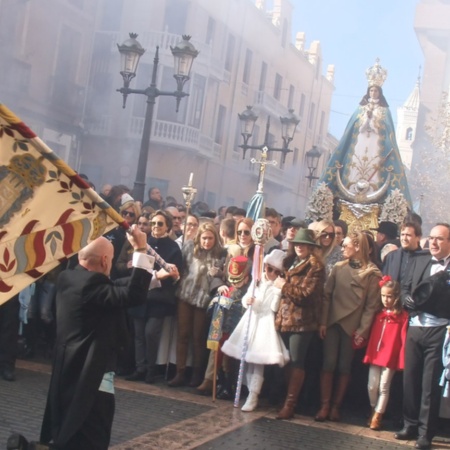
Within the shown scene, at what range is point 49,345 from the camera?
1059 centimetres

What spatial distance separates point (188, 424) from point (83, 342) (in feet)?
8.89

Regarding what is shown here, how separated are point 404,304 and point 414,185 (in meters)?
23.5

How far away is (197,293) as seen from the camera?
986cm

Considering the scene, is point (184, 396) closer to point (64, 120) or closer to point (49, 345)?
point (49, 345)

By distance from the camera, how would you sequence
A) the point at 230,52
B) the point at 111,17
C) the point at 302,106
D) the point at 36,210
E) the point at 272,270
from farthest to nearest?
the point at 302,106
the point at 230,52
the point at 111,17
the point at 272,270
the point at 36,210

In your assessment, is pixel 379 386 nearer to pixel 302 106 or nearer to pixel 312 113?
pixel 302 106

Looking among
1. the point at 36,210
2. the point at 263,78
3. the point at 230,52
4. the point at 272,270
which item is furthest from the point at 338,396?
the point at 263,78

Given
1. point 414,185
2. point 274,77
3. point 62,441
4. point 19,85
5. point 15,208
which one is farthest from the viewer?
point 274,77

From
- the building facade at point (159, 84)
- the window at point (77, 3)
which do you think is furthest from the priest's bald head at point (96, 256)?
the window at point (77, 3)

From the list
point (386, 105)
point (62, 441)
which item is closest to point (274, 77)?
point (386, 105)

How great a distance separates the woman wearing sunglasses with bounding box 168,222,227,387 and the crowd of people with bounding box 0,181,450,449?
0.4 inches

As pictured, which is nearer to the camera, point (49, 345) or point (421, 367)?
point (421, 367)

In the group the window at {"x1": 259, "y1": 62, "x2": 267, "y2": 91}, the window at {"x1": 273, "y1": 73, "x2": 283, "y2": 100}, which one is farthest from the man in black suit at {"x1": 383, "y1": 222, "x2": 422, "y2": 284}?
the window at {"x1": 273, "y1": 73, "x2": 283, "y2": 100}

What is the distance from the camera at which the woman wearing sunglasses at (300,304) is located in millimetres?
8914
